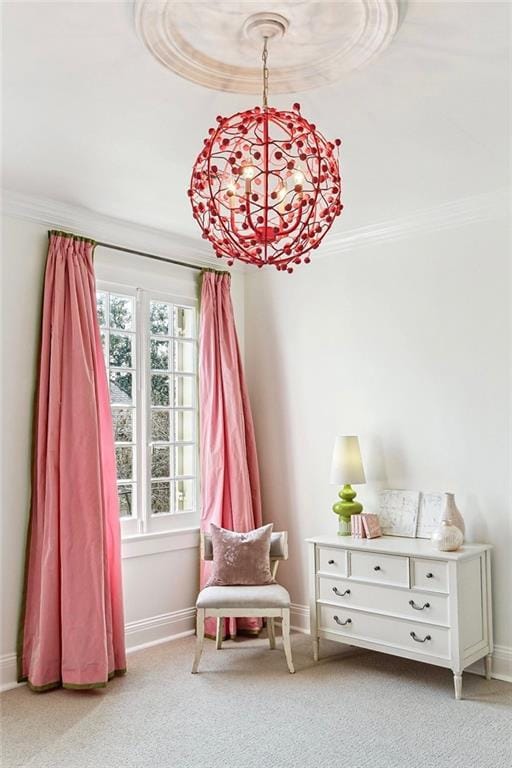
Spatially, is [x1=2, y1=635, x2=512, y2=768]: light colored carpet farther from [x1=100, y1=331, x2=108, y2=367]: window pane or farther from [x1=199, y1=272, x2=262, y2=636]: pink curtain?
[x1=100, y1=331, x2=108, y2=367]: window pane

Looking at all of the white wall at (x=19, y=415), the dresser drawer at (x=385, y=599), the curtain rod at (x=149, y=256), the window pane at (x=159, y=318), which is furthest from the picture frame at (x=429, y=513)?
the curtain rod at (x=149, y=256)

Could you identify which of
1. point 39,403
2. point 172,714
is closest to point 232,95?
point 39,403

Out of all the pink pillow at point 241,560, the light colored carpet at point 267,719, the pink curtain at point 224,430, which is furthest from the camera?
the pink curtain at point 224,430

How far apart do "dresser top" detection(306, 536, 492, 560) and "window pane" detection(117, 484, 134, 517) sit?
3.99ft

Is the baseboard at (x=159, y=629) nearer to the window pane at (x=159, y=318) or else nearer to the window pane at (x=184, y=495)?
the window pane at (x=184, y=495)

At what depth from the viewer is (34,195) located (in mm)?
3930

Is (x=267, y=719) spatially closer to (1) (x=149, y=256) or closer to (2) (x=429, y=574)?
(2) (x=429, y=574)

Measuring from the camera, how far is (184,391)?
4973 millimetres

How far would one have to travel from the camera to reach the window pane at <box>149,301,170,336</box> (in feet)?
15.7

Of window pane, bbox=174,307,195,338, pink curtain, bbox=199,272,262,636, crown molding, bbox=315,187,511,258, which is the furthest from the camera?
window pane, bbox=174,307,195,338

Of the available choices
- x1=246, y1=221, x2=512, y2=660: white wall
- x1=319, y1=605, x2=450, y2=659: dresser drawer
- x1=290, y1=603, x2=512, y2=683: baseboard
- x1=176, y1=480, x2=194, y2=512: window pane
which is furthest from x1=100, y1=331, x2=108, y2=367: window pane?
x1=290, y1=603, x2=512, y2=683: baseboard

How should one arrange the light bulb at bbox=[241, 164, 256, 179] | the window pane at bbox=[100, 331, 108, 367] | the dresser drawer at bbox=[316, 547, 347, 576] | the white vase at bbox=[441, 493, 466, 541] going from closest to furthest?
the light bulb at bbox=[241, 164, 256, 179]
the white vase at bbox=[441, 493, 466, 541]
the dresser drawer at bbox=[316, 547, 347, 576]
the window pane at bbox=[100, 331, 108, 367]

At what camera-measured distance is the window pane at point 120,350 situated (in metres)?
4.53

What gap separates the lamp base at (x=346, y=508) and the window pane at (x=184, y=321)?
1597mm
